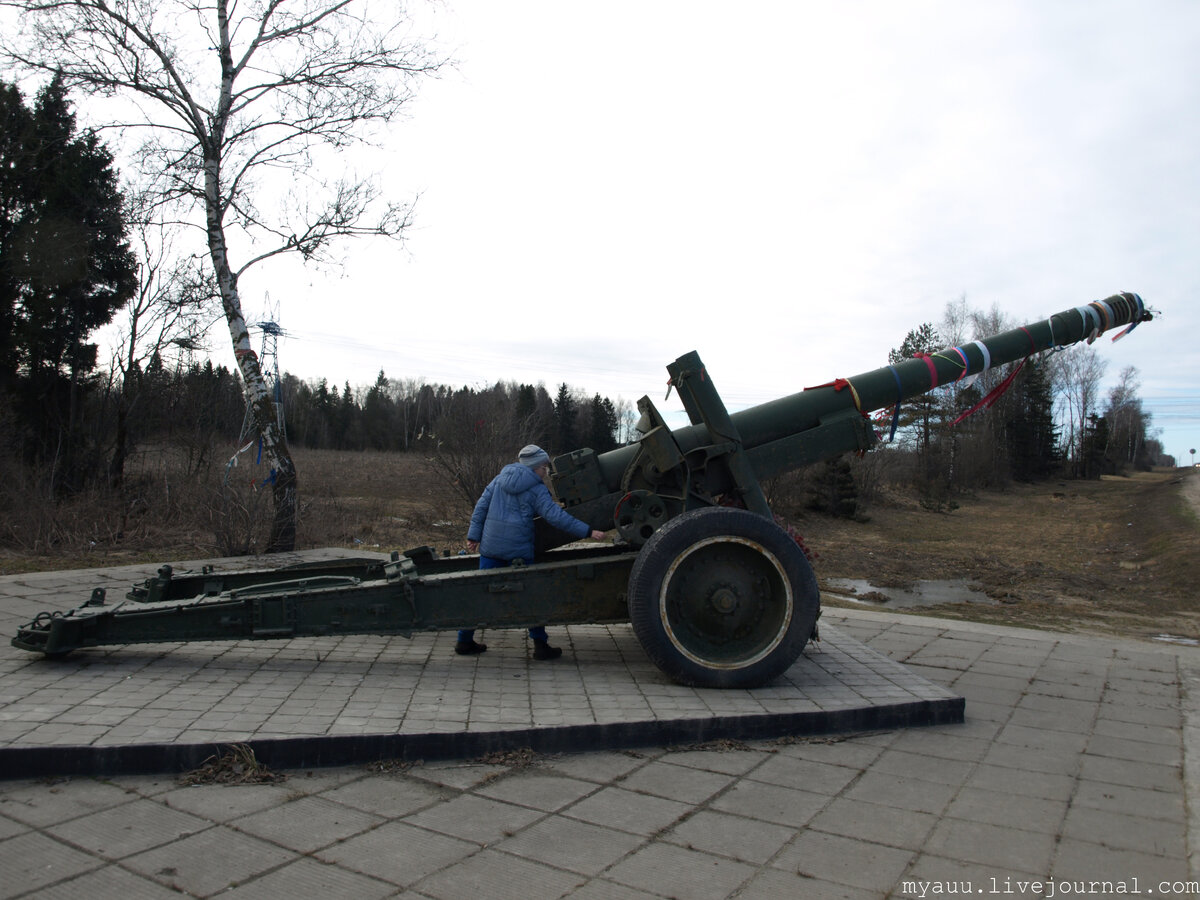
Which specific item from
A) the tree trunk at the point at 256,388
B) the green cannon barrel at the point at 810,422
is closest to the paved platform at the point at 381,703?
the green cannon barrel at the point at 810,422

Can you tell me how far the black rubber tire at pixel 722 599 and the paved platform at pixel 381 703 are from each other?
149 mm

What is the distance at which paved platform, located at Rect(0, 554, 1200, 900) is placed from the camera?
2.52 meters

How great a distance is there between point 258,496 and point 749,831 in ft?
27.6

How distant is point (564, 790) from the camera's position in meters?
3.24

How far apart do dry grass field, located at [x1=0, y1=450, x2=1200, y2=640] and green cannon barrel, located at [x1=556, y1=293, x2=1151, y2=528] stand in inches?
136

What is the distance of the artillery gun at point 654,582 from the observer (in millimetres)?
4457

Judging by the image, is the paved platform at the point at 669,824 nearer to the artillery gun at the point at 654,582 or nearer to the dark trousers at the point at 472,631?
the artillery gun at the point at 654,582

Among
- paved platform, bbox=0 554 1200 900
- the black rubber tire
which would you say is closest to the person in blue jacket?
the black rubber tire

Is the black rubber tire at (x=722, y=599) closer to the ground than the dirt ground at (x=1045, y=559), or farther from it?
farther from it

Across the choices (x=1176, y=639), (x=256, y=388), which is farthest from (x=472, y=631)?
(x=1176, y=639)

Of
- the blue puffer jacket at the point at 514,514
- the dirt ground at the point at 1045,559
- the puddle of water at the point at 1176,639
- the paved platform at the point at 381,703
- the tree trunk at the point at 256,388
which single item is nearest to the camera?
the paved platform at the point at 381,703

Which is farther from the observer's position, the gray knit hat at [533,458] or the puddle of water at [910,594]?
the puddle of water at [910,594]

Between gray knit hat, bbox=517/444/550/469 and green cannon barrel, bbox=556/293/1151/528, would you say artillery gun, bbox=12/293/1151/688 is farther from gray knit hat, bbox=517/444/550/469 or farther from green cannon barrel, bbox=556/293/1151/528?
gray knit hat, bbox=517/444/550/469

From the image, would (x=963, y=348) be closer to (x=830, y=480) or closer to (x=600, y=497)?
(x=600, y=497)
